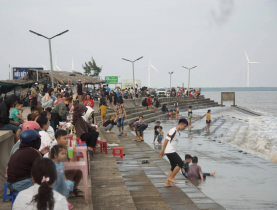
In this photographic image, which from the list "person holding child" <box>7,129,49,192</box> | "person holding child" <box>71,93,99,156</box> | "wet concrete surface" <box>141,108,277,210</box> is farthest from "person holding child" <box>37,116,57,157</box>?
"wet concrete surface" <box>141,108,277,210</box>

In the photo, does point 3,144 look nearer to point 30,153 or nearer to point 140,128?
point 30,153

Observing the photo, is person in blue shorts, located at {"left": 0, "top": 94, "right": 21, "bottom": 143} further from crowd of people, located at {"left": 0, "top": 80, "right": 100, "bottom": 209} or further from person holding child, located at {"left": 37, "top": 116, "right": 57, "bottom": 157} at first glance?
person holding child, located at {"left": 37, "top": 116, "right": 57, "bottom": 157}

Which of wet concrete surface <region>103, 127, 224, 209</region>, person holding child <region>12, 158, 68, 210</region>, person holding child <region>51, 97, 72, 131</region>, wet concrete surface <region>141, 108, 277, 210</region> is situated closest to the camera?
person holding child <region>12, 158, 68, 210</region>

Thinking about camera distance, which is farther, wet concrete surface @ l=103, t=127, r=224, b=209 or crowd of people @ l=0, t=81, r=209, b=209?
wet concrete surface @ l=103, t=127, r=224, b=209

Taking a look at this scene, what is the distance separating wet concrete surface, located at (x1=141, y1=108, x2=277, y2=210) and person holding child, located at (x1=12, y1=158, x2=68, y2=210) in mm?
4447

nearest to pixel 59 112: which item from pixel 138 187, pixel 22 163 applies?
pixel 138 187

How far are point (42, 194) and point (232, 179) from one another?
333 inches

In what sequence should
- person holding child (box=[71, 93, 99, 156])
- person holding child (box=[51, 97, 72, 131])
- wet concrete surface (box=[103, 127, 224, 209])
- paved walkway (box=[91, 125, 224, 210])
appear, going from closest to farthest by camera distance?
paved walkway (box=[91, 125, 224, 210]) → wet concrete surface (box=[103, 127, 224, 209]) → person holding child (box=[71, 93, 99, 156]) → person holding child (box=[51, 97, 72, 131])

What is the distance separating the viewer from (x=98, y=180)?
7477 mm

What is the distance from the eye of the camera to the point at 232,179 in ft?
34.8

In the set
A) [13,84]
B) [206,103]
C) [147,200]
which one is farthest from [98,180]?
[206,103]

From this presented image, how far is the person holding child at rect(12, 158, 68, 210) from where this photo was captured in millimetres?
3123

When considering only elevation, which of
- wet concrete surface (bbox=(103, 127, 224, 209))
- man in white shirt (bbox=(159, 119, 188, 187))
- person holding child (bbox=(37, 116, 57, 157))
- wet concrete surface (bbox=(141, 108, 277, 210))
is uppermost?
person holding child (bbox=(37, 116, 57, 157))

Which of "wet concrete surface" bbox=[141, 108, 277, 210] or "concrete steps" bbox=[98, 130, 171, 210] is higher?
"concrete steps" bbox=[98, 130, 171, 210]
